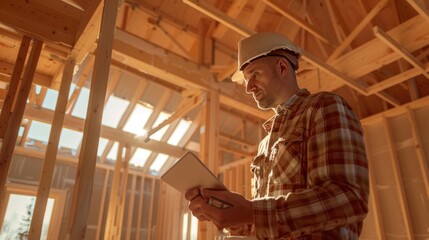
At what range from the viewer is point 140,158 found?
8812mm

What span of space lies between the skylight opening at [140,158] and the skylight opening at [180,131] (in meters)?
0.80

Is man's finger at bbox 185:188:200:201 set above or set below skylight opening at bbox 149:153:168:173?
below

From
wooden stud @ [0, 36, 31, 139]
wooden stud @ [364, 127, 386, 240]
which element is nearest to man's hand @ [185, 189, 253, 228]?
wooden stud @ [0, 36, 31, 139]

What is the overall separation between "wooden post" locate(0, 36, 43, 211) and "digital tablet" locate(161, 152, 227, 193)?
1.81m

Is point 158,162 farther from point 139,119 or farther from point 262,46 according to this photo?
point 262,46

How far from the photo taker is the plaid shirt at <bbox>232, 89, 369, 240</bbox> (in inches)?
41.3

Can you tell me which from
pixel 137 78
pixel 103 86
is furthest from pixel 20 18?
pixel 137 78

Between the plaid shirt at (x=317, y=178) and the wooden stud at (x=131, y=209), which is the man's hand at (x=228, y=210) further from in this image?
the wooden stud at (x=131, y=209)

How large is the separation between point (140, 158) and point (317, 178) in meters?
8.07

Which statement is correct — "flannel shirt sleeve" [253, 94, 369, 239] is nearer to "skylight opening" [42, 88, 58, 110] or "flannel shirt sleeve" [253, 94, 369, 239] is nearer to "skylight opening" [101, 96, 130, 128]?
"skylight opening" [101, 96, 130, 128]

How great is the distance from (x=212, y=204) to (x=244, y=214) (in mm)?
131

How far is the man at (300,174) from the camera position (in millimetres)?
1056

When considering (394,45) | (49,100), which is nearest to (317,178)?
(394,45)

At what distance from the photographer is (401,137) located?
5.11 metres
